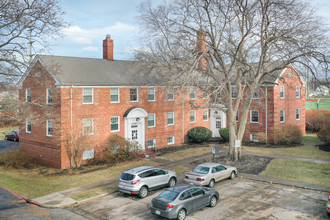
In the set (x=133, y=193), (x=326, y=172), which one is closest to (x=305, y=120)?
(x=326, y=172)

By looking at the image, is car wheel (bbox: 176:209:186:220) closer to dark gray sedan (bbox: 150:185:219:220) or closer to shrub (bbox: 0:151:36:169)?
dark gray sedan (bbox: 150:185:219:220)

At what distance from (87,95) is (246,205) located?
16.6 m

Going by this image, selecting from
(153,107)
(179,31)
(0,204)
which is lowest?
(0,204)

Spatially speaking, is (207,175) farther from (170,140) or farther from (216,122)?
(216,122)

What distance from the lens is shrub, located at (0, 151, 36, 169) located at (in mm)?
24344

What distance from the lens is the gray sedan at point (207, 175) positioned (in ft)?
54.0

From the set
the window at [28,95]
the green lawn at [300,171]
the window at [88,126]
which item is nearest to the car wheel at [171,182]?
the green lawn at [300,171]

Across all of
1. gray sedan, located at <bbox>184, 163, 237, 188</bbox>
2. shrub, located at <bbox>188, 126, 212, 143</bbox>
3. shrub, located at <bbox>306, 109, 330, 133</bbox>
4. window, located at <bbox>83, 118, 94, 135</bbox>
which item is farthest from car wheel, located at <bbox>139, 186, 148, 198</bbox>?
shrub, located at <bbox>306, 109, 330, 133</bbox>

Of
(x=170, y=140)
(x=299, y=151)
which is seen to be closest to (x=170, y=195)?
(x=299, y=151)

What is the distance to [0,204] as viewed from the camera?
1523 centimetres

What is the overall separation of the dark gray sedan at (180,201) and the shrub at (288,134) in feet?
64.6

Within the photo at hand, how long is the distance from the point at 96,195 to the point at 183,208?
612cm

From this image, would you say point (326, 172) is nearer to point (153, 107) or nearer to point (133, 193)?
point (133, 193)

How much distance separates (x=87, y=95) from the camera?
24.8m
